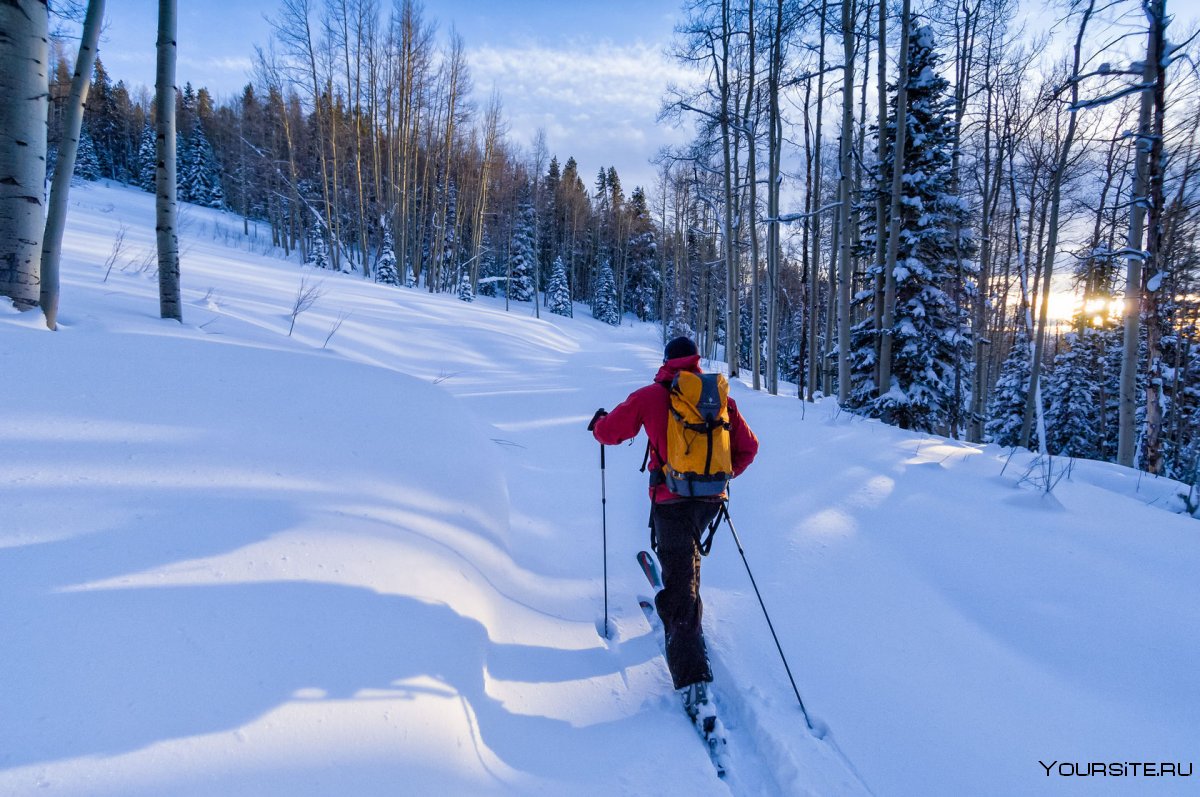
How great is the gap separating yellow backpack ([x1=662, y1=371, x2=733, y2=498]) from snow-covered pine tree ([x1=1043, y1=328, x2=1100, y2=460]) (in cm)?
2437

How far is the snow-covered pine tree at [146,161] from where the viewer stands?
45.9 m

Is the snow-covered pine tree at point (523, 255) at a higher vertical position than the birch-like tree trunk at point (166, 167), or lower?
higher

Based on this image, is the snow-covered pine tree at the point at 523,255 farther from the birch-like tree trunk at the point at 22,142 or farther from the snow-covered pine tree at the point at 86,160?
the birch-like tree trunk at the point at 22,142

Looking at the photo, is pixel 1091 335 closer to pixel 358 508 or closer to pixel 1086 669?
pixel 1086 669

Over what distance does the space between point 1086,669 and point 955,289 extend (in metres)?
12.6

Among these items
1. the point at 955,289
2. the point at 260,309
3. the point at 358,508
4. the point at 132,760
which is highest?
the point at 955,289

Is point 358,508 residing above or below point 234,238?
below

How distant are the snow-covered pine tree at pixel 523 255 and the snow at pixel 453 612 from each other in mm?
38782

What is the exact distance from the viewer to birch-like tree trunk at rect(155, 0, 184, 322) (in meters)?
4.87

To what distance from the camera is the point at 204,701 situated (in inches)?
61.2

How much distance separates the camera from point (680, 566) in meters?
2.96

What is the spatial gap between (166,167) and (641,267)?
159 feet

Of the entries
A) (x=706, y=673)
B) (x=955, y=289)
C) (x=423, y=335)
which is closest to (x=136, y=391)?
(x=706, y=673)

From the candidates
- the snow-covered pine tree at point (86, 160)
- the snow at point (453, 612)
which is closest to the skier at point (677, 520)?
the snow at point (453, 612)
